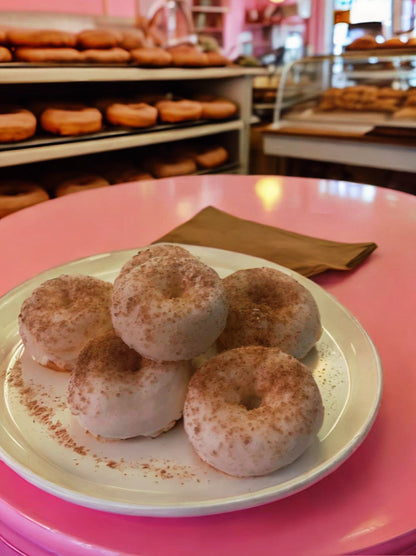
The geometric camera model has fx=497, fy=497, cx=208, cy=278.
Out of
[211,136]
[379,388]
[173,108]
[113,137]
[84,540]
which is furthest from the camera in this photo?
[211,136]

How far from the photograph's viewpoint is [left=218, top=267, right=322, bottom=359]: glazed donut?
2.13 feet

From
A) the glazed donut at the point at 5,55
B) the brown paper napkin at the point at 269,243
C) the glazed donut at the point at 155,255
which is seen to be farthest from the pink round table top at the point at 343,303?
the glazed donut at the point at 5,55

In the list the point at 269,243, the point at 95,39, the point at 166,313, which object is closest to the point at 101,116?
the point at 95,39

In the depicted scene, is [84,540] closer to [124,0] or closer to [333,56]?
[333,56]

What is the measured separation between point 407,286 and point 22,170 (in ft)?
7.84

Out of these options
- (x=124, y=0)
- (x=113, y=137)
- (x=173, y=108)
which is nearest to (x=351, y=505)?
(x=113, y=137)

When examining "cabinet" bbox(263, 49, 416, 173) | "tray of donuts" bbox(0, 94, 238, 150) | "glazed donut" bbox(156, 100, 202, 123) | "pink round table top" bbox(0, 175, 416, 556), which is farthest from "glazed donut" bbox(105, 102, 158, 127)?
"pink round table top" bbox(0, 175, 416, 556)

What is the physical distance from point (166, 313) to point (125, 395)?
103 millimetres

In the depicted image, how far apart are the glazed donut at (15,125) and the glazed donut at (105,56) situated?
0.50 m

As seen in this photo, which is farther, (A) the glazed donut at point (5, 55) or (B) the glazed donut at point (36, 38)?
(B) the glazed donut at point (36, 38)

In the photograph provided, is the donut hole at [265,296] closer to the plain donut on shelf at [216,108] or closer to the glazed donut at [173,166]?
the glazed donut at [173,166]

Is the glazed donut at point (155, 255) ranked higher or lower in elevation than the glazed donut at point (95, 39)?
lower

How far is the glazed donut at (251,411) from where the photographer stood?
0.49m

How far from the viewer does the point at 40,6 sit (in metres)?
4.40
